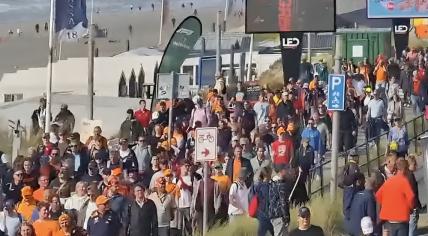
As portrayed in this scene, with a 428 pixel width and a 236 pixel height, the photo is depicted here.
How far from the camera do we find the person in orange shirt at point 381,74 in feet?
64.9

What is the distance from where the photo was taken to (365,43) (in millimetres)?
20469

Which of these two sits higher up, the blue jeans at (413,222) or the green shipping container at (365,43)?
the green shipping container at (365,43)

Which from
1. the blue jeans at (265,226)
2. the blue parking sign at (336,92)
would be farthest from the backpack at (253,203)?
the blue parking sign at (336,92)

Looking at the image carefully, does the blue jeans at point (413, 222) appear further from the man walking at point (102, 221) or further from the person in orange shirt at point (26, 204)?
the person in orange shirt at point (26, 204)

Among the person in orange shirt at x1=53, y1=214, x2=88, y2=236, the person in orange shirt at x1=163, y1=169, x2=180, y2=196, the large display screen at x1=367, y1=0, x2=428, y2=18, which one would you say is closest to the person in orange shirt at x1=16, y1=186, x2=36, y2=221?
the person in orange shirt at x1=53, y1=214, x2=88, y2=236

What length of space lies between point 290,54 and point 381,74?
6.23 feet

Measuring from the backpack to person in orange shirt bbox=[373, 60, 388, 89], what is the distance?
21.2ft

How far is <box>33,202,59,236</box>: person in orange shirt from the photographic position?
12.4 metres

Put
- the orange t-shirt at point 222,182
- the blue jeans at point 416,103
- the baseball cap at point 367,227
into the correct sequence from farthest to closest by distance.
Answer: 1. the blue jeans at point 416,103
2. the orange t-shirt at point 222,182
3. the baseball cap at point 367,227

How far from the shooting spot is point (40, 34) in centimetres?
2111

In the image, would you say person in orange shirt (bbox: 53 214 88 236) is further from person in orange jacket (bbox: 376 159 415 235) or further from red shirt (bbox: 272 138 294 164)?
red shirt (bbox: 272 138 294 164)

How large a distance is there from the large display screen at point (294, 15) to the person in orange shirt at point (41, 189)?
23.8ft

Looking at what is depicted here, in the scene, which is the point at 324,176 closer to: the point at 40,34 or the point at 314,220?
the point at 314,220

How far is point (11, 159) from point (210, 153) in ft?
20.8
